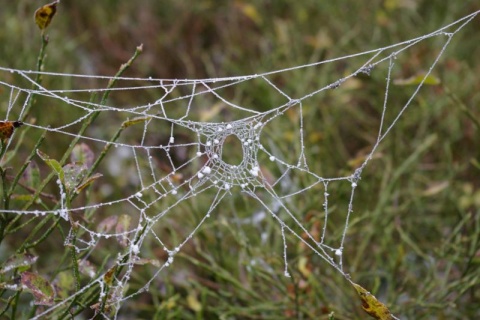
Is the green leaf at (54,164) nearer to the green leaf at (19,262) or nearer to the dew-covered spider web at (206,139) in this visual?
the green leaf at (19,262)

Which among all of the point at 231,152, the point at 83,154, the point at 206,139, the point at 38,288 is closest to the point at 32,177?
the point at 83,154

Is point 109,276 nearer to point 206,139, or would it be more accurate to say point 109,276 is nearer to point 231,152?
point 206,139

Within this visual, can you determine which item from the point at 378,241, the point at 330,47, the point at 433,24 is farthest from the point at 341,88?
the point at 378,241

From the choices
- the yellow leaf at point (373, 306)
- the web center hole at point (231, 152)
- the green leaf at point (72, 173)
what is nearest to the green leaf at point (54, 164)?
the green leaf at point (72, 173)

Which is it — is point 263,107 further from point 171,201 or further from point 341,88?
point 171,201

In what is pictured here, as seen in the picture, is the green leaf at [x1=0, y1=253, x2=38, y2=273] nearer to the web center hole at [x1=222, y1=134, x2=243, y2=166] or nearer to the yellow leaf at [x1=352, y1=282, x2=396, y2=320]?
the yellow leaf at [x1=352, y1=282, x2=396, y2=320]

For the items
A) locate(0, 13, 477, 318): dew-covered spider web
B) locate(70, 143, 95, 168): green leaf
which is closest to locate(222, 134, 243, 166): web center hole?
locate(0, 13, 477, 318): dew-covered spider web
